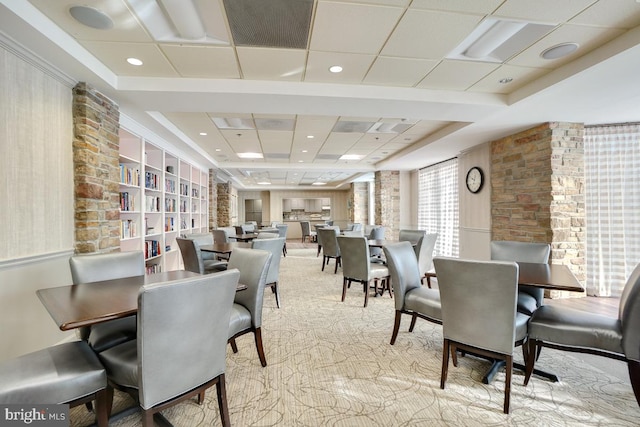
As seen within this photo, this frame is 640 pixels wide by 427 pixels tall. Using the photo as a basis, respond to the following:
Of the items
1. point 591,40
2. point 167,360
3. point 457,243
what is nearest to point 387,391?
point 167,360

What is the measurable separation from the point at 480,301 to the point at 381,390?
2.95 feet

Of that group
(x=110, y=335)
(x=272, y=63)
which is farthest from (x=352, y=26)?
(x=110, y=335)

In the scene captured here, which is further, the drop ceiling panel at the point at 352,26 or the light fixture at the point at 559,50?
the light fixture at the point at 559,50

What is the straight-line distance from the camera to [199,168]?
718 centimetres

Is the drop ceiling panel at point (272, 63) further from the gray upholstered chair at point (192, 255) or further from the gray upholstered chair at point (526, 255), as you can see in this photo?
the gray upholstered chair at point (526, 255)

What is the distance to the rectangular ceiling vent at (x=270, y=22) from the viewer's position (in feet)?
6.59

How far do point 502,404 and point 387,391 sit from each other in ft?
2.33

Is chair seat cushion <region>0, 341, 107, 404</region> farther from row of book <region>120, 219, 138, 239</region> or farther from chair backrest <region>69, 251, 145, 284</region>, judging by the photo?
row of book <region>120, 219, 138, 239</region>

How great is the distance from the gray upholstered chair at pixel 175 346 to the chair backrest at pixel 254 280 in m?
0.66

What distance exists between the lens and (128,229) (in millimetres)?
3982

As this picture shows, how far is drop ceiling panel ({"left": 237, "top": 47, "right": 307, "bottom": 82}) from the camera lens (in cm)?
257

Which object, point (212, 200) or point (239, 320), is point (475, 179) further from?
point (212, 200)

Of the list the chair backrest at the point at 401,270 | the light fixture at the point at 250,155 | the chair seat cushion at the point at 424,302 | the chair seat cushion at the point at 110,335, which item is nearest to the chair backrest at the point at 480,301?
the chair seat cushion at the point at 424,302

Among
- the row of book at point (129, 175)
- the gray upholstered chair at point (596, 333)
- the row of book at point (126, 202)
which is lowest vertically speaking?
the gray upholstered chair at point (596, 333)
